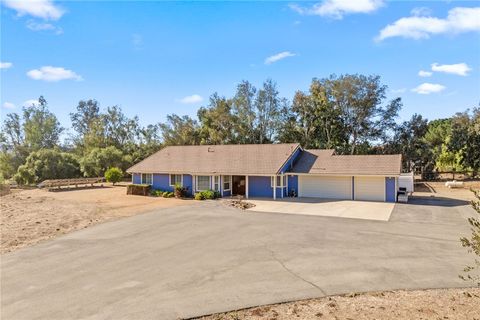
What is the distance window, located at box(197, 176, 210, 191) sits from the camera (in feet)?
93.1

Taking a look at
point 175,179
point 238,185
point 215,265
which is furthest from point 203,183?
point 215,265

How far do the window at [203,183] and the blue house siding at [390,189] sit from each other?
554 inches

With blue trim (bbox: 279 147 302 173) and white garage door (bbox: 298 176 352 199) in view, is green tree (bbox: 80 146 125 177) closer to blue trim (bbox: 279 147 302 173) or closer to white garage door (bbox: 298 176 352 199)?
blue trim (bbox: 279 147 302 173)

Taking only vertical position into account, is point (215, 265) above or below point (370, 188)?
below

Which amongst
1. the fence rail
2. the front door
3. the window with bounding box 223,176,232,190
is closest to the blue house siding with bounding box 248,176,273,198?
the front door

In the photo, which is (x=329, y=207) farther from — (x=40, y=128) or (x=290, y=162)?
(x=40, y=128)

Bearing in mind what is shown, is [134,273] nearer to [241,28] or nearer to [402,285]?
[402,285]

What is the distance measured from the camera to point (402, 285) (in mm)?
8711

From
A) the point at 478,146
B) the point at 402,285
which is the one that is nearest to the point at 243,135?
the point at 478,146

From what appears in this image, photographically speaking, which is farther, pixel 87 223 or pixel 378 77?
pixel 378 77

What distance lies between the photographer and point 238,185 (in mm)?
29531

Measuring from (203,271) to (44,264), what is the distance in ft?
18.8

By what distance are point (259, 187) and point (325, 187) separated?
5.31 metres

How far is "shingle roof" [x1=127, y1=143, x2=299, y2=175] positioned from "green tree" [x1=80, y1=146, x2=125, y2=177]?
12.8 meters
